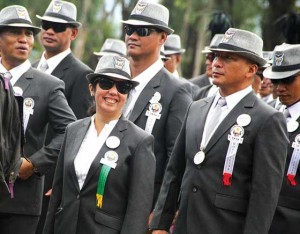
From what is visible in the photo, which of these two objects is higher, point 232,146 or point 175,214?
point 232,146

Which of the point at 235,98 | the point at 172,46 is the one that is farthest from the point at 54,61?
the point at 172,46

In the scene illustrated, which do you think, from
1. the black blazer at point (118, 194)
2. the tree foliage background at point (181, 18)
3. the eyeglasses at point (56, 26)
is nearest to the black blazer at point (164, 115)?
the black blazer at point (118, 194)

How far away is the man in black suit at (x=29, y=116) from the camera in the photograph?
32.9 feet

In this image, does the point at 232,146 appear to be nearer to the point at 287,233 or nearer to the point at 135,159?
the point at 135,159

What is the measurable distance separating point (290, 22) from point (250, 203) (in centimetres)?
615

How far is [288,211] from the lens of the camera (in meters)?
9.76

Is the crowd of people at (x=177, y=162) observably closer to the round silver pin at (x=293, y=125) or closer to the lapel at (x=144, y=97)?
the round silver pin at (x=293, y=125)

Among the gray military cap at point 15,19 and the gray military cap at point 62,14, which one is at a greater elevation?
the gray military cap at point 15,19

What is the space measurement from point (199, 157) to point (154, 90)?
187 cm

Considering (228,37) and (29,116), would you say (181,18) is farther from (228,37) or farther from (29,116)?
(228,37)

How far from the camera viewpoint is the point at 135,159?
8852mm

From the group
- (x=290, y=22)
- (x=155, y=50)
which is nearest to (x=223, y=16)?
(x=290, y=22)

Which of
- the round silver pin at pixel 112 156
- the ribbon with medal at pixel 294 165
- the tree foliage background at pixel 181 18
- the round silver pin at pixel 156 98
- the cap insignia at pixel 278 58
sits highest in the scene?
the cap insignia at pixel 278 58

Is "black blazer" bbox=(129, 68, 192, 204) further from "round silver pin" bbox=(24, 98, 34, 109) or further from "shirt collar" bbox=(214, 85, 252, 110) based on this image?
"shirt collar" bbox=(214, 85, 252, 110)
